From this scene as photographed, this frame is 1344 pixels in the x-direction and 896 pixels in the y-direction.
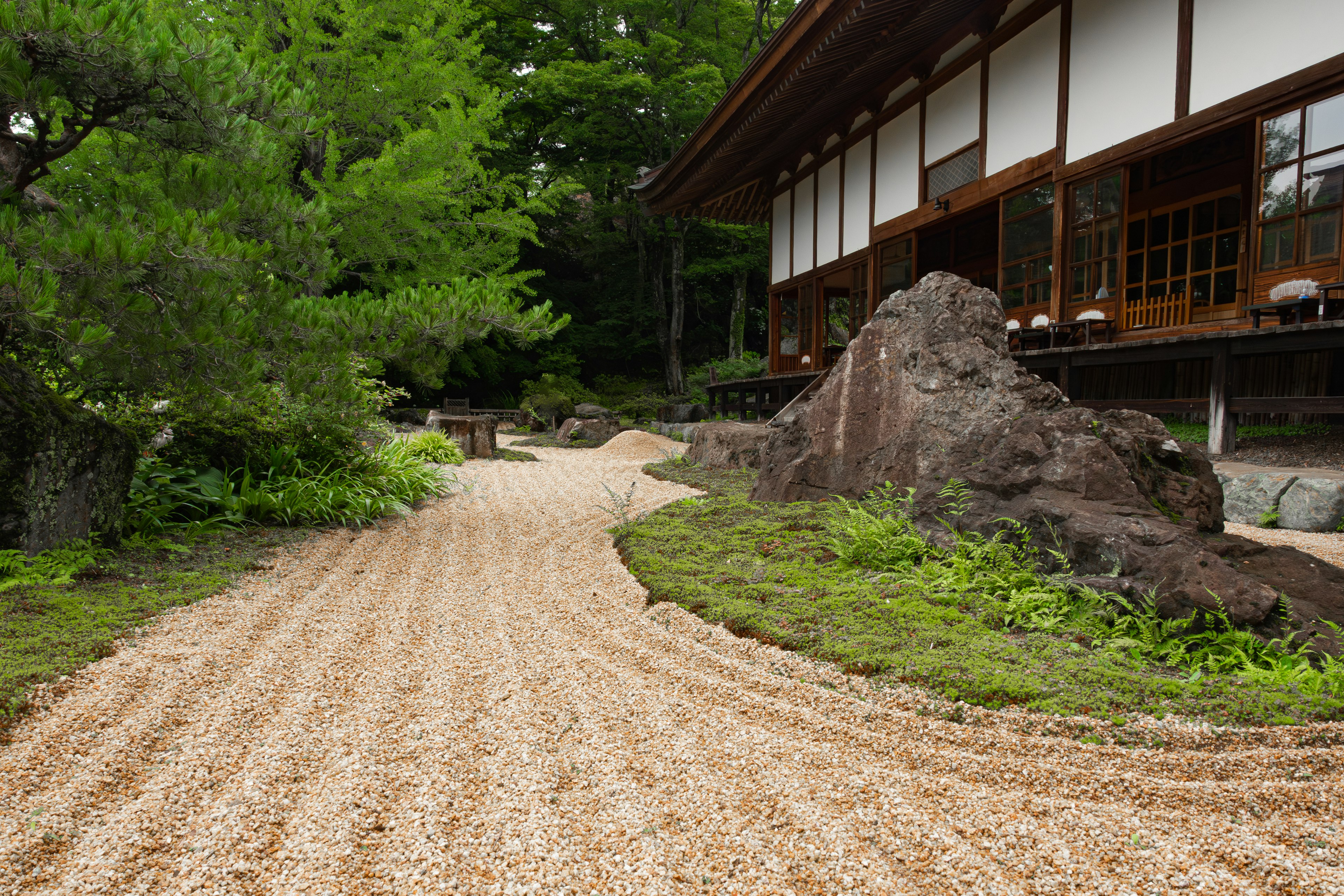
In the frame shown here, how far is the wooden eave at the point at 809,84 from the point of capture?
7406 mm

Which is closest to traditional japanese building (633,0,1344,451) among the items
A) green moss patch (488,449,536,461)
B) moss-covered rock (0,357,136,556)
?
green moss patch (488,449,536,461)

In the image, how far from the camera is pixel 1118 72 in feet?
22.9

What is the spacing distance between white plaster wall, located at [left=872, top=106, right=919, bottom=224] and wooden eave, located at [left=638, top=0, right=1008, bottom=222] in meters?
0.46

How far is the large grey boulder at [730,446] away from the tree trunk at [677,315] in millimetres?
11805

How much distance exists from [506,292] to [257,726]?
3558mm

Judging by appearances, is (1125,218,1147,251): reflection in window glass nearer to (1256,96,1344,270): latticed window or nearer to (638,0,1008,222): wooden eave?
(638,0,1008,222): wooden eave

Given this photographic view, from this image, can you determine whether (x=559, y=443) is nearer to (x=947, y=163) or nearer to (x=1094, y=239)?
(x=947, y=163)

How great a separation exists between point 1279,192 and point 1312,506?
302 centimetres

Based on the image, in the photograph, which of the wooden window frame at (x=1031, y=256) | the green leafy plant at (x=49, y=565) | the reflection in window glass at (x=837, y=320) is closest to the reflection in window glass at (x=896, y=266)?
the reflection in window glass at (x=837, y=320)

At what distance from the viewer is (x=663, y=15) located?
65.5 ft

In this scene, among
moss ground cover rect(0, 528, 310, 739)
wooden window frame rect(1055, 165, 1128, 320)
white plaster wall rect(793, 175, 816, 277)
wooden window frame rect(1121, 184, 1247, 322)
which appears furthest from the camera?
white plaster wall rect(793, 175, 816, 277)

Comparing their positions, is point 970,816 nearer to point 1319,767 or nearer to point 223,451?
point 1319,767

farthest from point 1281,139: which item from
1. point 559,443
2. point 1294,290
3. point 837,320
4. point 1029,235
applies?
point 837,320

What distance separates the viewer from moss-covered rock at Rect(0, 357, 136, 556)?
3.08 metres
